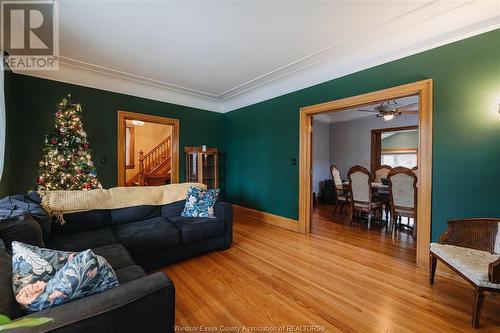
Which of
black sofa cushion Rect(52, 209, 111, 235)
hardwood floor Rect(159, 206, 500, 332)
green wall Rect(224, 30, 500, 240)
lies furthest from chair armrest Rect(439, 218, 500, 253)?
black sofa cushion Rect(52, 209, 111, 235)

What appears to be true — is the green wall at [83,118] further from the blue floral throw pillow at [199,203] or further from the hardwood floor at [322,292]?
the hardwood floor at [322,292]

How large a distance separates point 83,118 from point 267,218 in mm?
3830

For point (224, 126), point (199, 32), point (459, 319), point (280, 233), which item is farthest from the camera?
point (224, 126)

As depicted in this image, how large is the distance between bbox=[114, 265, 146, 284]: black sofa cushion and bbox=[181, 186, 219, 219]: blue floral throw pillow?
4.76 ft

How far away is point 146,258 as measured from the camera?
2.38 metres

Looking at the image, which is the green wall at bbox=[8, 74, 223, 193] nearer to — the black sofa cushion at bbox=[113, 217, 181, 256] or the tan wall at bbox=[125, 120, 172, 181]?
the black sofa cushion at bbox=[113, 217, 181, 256]

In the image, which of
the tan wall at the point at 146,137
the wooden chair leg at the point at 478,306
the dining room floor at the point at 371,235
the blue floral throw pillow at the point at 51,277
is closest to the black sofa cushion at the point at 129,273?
the blue floral throw pillow at the point at 51,277

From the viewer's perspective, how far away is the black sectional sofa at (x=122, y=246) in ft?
2.98

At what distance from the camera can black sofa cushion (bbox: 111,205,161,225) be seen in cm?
274

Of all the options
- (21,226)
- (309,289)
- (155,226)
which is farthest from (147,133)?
(309,289)

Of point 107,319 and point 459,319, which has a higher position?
point 107,319

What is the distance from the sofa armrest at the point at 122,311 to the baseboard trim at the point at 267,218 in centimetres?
307

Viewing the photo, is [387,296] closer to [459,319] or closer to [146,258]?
[459,319]

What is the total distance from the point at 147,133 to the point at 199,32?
613 cm
